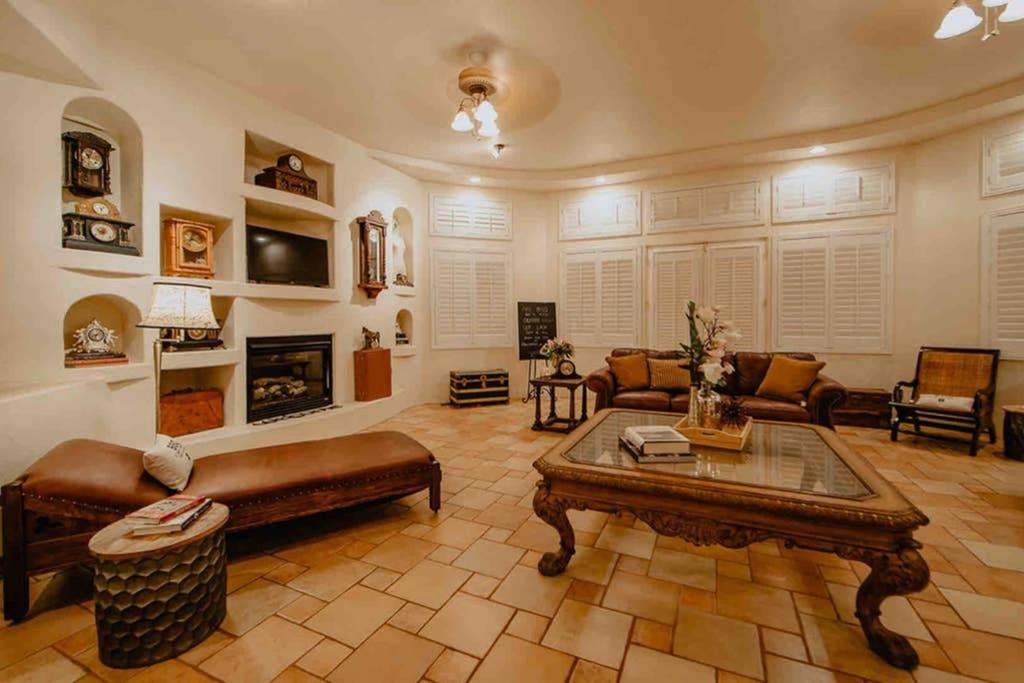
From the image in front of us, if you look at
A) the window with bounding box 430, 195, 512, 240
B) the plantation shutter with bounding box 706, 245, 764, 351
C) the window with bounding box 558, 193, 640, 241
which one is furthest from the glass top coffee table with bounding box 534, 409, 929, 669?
the window with bounding box 430, 195, 512, 240

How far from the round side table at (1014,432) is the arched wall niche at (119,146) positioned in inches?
270

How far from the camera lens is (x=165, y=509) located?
1633 millimetres

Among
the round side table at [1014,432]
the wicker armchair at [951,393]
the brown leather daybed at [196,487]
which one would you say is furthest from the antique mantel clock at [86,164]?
the round side table at [1014,432]

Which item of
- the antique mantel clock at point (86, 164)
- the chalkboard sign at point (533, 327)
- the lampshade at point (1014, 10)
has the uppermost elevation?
the lampshade at point (1014, 10)

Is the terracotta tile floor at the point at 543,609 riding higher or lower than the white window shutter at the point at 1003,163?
lower

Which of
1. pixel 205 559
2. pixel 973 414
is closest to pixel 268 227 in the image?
pixel 205 559

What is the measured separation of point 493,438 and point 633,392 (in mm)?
1469

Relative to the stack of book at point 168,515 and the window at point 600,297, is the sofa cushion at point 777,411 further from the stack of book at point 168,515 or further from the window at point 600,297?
the stack of book at point 168,515

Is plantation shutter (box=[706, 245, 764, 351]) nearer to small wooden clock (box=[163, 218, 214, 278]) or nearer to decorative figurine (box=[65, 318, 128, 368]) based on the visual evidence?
small wooden clock (box=[163, 218, 214, 278])

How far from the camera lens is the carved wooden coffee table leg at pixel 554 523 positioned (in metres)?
1.95

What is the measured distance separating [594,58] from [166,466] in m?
3.66

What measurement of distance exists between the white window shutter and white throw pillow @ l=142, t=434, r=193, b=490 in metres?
6.68

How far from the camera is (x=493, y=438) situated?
13.8 ft

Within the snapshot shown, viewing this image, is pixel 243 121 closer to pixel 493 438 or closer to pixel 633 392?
pixel 493 438
